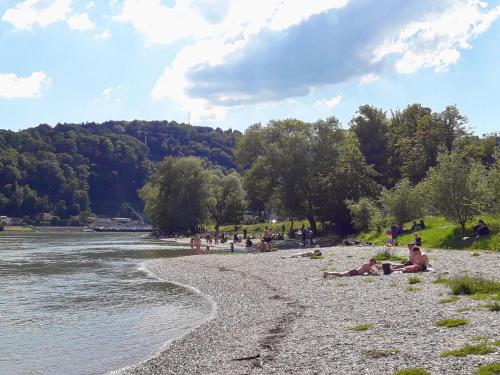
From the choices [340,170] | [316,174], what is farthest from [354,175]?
[316,174]

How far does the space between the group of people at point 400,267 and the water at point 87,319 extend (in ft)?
26.5

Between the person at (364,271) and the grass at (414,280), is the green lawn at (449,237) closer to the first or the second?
the person at (364,271)

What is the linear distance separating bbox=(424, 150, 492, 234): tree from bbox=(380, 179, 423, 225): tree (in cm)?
859

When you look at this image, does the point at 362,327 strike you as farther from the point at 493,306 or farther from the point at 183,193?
the point at 183,193

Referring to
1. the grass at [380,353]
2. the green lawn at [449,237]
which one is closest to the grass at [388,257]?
the green lawn at [449,237]

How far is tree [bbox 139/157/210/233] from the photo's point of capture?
103 metres

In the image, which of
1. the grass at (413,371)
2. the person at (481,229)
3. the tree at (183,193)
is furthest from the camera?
the tree at (183,193)

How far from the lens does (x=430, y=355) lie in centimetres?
1184

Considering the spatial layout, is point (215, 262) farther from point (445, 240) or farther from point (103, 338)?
point (103, 338)

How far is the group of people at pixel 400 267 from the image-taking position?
26698 millimetres

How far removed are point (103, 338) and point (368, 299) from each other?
1026 cm

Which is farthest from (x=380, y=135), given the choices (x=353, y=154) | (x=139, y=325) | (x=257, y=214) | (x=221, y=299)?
(x=139, y=325)

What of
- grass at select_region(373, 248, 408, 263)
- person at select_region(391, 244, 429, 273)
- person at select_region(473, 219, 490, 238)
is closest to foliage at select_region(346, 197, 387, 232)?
person at select_region(473, 219, 490, 238)

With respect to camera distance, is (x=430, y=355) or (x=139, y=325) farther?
(x=139, y=325)
